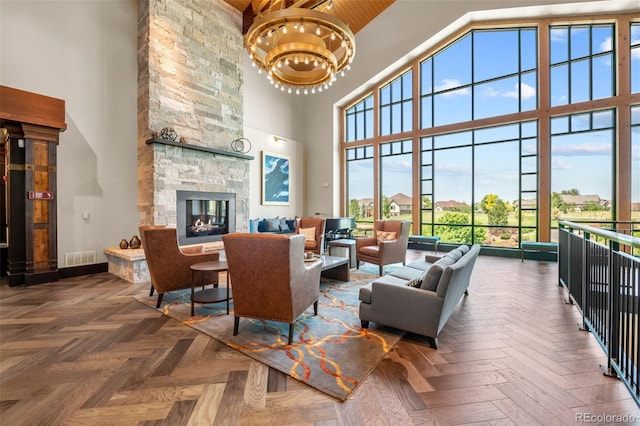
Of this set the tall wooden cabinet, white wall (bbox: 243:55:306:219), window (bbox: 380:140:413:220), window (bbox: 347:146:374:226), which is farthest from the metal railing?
white wall (bbox: 243:55:306:219)

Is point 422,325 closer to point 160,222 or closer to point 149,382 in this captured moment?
point 149,382

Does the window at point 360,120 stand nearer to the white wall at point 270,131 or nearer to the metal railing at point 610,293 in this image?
the white wall at point 270,131

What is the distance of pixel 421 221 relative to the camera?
7.98 metres

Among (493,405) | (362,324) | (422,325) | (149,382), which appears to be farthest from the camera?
(362,324)

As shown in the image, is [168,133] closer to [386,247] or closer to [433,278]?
[386,247]

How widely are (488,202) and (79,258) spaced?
8848 millimetres

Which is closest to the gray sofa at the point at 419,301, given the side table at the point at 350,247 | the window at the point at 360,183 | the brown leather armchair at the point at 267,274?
the brown leather armchair at the point at 267,274

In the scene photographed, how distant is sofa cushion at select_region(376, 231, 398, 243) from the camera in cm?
527

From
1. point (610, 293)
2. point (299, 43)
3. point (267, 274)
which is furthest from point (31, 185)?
point (610, 293)

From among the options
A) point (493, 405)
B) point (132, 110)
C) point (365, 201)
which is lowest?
point (493, 405)

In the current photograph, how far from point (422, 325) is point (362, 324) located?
0.64m

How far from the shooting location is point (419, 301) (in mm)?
2455

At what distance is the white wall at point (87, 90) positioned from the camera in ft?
14.3

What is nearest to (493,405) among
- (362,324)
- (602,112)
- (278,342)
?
(362,324)
